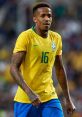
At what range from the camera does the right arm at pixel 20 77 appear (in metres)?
8.69

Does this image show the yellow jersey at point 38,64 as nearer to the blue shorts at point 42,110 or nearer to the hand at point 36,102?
the blue shorts at point 42,110

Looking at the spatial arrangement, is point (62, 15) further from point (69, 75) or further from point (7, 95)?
point (7, 95)

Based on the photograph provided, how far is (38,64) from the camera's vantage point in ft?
30.2

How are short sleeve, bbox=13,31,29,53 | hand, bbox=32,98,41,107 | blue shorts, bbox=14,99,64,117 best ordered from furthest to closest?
blue shorts, bbox=14,99,64,117, short sleeve, bbox=13,31,29,53, hand, bbox=32,98,41,107

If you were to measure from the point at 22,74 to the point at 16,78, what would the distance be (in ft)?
1.38

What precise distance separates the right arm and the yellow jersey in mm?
126

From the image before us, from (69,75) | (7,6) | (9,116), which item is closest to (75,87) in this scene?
(69,75)

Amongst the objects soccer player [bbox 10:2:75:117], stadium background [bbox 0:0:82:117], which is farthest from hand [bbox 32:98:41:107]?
stadium background [bbox 0:0:82:117]

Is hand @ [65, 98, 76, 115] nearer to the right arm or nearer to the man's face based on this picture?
the right arm

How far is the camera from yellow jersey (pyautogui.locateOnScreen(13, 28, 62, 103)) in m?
9.19

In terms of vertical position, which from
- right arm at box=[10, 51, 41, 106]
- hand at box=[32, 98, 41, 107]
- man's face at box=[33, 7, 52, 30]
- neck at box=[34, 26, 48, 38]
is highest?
man's face at box=[33, 7, 52, 30]

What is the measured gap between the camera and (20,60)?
904 centimetres

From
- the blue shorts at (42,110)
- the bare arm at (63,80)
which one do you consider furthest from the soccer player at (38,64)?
the bare arm at (63,80)

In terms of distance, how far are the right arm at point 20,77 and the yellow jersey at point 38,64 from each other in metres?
0.13
